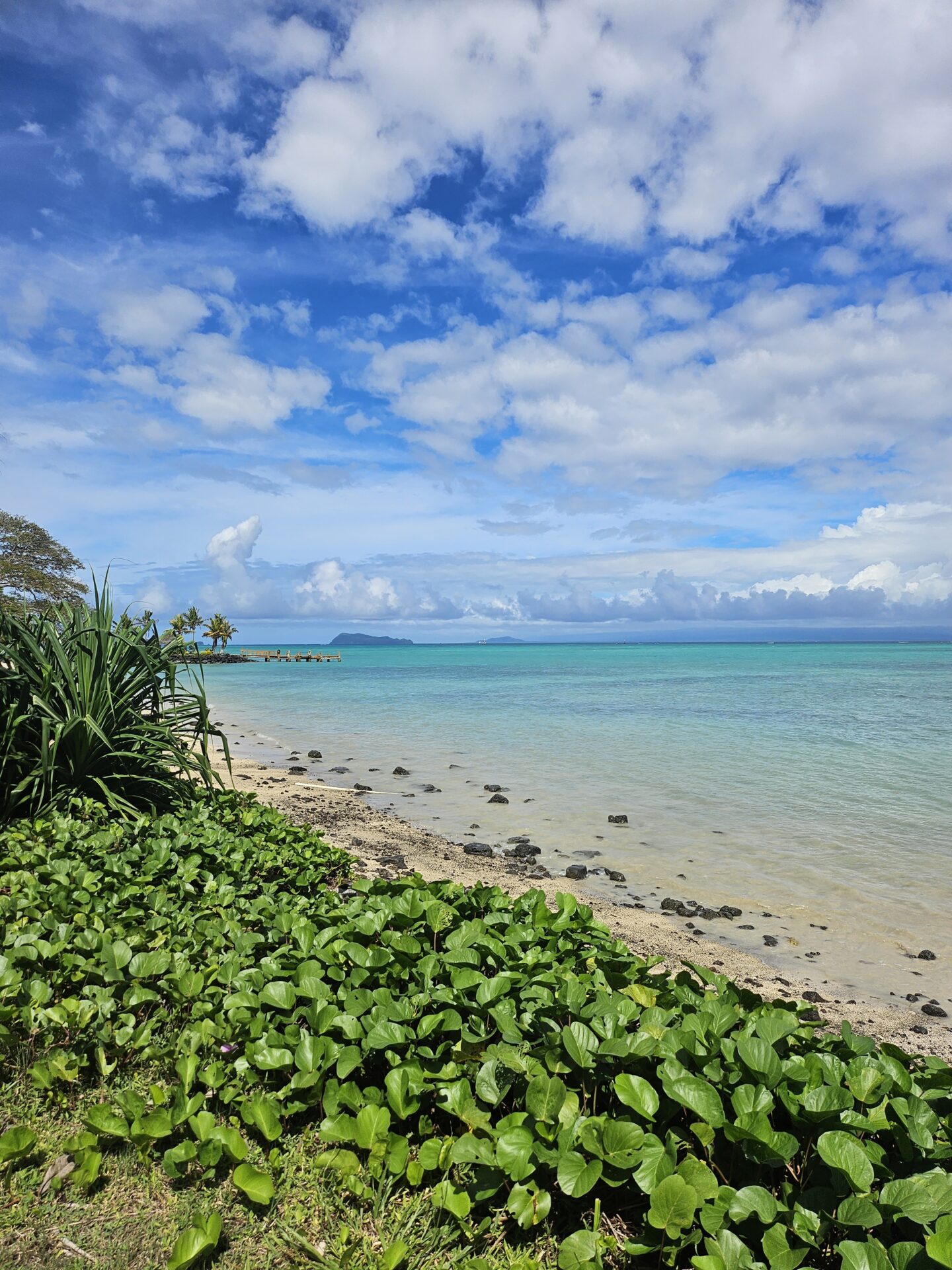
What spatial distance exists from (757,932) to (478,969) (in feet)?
16.9

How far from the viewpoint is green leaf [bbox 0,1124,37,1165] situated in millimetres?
2443

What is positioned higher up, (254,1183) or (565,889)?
(254,1183)

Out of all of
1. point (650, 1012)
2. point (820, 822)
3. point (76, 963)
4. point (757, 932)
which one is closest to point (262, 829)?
point (76, 963)

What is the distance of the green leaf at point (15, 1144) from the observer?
2.44 m

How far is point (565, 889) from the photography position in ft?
27.0

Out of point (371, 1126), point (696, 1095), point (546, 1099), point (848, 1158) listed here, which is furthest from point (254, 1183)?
point (848, 1158)

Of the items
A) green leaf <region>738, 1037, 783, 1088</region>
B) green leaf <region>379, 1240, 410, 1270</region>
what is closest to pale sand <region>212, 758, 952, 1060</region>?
green leaf <region>738, 1037, 783, 1088</region>

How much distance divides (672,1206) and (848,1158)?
51 cm

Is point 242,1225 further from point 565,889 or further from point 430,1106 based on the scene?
point 565,889

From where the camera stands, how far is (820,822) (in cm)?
1156

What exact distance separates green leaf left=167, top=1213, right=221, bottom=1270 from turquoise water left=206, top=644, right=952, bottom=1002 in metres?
5.97

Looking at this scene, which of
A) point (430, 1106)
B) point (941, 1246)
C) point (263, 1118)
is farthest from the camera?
point (430, 1106)

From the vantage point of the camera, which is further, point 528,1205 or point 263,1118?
point 263,1118

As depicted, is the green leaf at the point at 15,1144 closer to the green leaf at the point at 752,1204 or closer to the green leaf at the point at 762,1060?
the green leaf at the point at 752,1204
